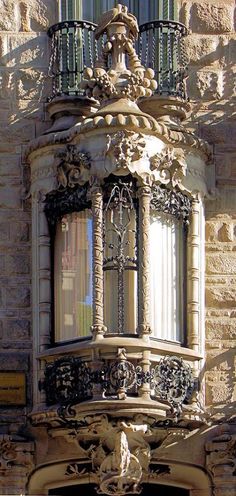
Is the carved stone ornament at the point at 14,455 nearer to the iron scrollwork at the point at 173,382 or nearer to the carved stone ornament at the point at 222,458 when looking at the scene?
the iron scrollwork at the point at 173,382

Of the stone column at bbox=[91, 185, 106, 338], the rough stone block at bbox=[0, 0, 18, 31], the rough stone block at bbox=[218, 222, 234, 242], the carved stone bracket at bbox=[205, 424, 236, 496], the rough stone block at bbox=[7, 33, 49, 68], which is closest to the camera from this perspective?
the stone column at bbox=[91, 185, 106, 338]

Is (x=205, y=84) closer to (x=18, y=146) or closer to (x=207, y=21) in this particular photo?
(x=207, y=21)

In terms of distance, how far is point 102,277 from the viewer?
25125 millimetres

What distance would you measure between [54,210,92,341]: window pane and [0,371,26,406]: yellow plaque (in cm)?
64

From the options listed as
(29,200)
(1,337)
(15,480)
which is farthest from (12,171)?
(15,480)

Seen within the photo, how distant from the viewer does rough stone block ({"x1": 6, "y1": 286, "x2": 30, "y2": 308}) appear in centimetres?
2595

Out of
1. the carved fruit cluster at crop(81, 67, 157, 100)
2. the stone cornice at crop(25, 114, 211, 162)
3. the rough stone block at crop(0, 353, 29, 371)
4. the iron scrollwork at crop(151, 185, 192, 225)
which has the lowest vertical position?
the rough stone block at crop(0, 353, 29, 371)

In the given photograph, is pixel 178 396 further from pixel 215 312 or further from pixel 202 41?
pixel 202 41

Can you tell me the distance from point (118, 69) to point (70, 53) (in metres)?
0.99

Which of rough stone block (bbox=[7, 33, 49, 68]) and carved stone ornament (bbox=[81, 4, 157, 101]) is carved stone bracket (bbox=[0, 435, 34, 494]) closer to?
carved stone ornament (bbox=[81, 4, 157, 101])

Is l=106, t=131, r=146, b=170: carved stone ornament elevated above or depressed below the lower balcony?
above

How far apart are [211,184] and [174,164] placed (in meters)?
0.74

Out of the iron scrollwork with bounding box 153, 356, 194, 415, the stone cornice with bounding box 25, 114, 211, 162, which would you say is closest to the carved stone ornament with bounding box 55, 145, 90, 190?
the stone cornice with bounding box 25, 114, 211, 162

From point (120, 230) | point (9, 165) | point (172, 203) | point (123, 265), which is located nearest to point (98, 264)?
point (123, 265)
